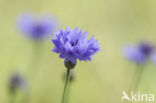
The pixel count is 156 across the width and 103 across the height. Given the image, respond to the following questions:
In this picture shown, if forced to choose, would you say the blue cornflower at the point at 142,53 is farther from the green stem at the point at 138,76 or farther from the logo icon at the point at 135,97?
the logo icon at the point at 135,97

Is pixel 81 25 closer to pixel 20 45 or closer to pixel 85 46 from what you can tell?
pixel 20 45

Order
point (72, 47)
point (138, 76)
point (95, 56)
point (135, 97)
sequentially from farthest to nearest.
→ point (95, 56) → point (138, 76) → point (135, 97) → point (72, 47)

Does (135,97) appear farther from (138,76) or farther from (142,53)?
(138,76)

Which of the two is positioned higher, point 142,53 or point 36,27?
point 36,27

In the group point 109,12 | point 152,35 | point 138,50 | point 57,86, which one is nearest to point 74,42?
point 138,50

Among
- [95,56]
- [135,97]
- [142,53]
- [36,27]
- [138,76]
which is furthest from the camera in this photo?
[95,56]

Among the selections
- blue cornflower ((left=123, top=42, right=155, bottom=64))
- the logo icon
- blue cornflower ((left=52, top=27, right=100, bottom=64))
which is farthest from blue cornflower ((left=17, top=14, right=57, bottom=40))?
blue cornflower ((left=52, top=27, right=100, bottom=64))

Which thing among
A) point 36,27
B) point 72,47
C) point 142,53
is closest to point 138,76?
point 142,53
